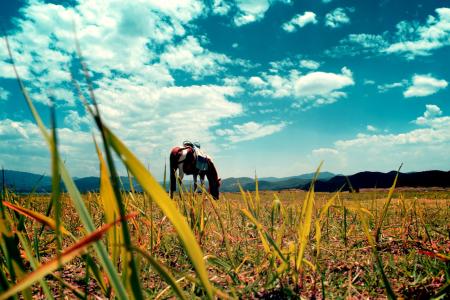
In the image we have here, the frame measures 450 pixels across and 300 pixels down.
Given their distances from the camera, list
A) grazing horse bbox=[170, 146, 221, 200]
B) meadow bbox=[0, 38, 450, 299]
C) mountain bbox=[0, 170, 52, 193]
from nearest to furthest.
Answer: meadow bbox=[0, 38, 450, 299] → mountain bbox=[0, 170, 52, 193] → grazing horse bbox=[170, 146, 221, 200]

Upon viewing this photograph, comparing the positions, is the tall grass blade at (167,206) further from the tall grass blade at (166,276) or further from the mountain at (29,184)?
the mountain at (29,184)

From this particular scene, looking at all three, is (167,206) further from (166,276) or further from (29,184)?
(29,184)

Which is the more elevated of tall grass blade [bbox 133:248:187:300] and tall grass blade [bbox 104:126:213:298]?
tall grass blade [bbox 104:126:213:298]

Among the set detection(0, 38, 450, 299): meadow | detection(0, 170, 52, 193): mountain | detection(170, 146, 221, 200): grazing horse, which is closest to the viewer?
detection(0, 38, 450, 299): meadow

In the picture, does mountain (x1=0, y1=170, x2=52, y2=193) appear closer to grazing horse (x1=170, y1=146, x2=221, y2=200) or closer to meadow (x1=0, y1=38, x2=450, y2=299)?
meadow (x1=0, y1=38, x2=450, y2=299)

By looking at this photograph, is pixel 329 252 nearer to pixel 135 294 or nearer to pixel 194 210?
pixel 194 210

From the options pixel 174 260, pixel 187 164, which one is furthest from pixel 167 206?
pixel 187 164

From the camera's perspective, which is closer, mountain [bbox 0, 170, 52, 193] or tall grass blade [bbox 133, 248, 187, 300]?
tall grass blade [bbox 133, 248, 187, 300]

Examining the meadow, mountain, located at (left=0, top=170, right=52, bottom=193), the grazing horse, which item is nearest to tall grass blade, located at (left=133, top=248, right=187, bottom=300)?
the meadow

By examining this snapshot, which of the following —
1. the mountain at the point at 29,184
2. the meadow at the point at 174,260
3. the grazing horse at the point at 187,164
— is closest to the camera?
the meadow at the point at 174,260

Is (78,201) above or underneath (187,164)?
underneath

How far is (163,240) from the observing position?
1386 mm

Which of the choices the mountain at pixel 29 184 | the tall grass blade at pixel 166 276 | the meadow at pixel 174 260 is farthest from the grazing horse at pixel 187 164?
the tall grass blade at pixel 166 276

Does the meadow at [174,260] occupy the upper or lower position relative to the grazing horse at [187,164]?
lower
